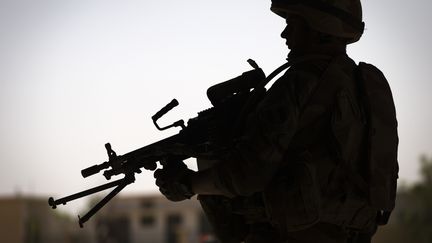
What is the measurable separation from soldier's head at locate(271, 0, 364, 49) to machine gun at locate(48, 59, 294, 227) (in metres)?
0.13

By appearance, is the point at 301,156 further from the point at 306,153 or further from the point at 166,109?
the point at 166,109

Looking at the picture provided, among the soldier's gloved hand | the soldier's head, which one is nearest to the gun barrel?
the soldier's gloved hand

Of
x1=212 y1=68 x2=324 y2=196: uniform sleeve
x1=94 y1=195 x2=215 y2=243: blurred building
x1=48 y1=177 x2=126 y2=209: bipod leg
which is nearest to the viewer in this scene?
x1=212 y1=68 x2=324 y2=196: uniform sleeve

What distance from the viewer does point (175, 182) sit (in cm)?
223

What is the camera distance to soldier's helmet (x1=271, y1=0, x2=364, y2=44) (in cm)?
225

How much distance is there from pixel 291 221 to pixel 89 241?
76.7ft

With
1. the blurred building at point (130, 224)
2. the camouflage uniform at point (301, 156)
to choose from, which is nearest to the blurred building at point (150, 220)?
the blurred building at point (130, 224)

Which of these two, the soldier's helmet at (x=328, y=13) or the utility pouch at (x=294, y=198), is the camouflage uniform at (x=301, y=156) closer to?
the utility pouch at (x=294, y=198)

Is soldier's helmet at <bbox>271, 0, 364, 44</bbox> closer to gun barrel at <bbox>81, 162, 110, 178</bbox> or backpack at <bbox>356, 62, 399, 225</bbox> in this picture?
backpack at <bbox>356, 62, 399, 225</bbox>

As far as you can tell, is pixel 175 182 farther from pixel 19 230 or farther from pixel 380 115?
pixel 19 230

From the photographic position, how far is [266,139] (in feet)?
6.89

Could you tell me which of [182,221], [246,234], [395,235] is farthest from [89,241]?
[246,234]

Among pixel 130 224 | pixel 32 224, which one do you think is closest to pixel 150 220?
pixel 130 224

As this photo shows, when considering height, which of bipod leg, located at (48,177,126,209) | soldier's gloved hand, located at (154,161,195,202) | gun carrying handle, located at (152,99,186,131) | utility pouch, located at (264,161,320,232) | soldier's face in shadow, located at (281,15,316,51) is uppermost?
soldier's face in shadow, located at (281,15,316,51)
